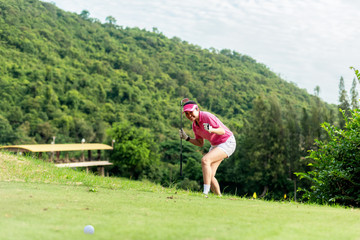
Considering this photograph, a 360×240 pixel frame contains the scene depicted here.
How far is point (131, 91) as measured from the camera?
109 m

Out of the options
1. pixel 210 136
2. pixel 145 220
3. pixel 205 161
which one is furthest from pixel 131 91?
pixel 145 220

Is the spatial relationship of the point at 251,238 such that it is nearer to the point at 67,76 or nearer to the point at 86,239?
the point at 86,239

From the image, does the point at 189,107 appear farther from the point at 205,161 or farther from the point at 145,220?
the point at 145,220

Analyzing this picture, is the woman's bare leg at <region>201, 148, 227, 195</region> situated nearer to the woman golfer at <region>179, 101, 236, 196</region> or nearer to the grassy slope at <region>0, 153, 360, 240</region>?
the woman golfer at <region>179, 101, 236, 196</region>

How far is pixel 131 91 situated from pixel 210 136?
340ft

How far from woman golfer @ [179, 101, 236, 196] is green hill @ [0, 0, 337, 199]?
148 ft

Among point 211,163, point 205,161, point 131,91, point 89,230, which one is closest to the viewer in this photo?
point 89,230

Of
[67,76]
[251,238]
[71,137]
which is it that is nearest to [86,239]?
[251,238]

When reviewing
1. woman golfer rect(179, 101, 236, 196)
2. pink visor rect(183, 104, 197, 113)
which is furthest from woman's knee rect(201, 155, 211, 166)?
pink visor rect(183, 104, 197, 113)

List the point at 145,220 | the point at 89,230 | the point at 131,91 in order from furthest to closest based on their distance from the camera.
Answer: the point at 131,91, the point at 145,220, the point at 89,230

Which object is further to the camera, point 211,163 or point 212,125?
point 211,163

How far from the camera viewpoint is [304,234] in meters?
3.31

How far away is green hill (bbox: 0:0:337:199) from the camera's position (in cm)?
5456

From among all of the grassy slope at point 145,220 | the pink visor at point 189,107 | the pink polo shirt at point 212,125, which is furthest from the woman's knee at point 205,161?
the grassy slope at point 145,220
